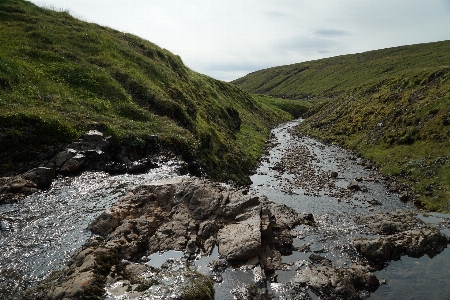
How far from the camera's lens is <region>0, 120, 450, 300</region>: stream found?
15789 millimetres

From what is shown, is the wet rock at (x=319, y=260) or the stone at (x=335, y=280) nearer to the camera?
the stone at (x=335, y=280)

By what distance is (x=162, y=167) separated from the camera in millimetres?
29875

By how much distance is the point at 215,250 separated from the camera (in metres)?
18.3

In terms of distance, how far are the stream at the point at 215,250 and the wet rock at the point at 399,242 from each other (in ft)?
1.87

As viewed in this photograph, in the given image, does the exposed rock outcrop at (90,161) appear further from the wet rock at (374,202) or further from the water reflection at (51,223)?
the wet rock at (374,202)

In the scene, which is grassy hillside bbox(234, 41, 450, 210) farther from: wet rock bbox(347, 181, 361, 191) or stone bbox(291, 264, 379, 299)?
stone bbox(291, 264, 379, 299)

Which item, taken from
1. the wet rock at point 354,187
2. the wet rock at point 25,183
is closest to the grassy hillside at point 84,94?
the wet rock at point 25,183

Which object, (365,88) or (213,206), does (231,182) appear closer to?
(213,206)

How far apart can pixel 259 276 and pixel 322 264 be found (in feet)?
15.9

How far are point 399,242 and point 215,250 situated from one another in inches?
512

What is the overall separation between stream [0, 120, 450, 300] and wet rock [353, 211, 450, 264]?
22.4 inches

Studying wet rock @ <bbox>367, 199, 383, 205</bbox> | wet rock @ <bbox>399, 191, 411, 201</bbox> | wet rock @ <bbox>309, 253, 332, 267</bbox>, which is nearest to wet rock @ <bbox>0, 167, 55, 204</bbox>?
wet rock @ <bbox>309, 253, 332, 267</bbox>

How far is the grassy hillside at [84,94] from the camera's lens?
2725 centimetres

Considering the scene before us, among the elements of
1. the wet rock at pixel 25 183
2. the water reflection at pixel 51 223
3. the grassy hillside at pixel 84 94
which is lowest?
the water reflection at pixel 51 223
